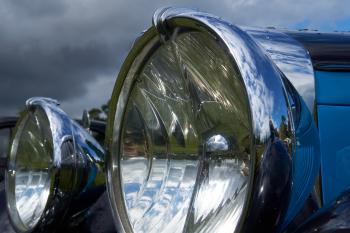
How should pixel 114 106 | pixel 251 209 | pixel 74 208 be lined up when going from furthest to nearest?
pixel 74 208
pixel 114 106
pixel 251 209

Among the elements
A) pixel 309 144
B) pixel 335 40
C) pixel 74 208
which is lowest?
pixel 74 208

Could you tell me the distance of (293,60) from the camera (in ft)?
4.40

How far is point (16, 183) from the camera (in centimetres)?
198

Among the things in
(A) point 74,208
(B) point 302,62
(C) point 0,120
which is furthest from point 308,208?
(C) point 0,120

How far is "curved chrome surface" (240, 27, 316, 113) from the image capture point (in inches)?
50.1

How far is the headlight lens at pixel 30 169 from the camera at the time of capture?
5.95 ft

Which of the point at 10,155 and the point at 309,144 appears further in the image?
the point at 10,155

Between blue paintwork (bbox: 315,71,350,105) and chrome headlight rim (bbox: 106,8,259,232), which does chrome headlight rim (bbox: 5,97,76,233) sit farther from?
blue paintwork (bbox: 315,71,350,105)

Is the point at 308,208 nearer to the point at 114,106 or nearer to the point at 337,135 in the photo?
the point at 337,135

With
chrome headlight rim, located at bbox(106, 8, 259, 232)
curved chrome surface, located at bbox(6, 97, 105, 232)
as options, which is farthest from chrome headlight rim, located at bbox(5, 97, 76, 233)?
chrome headlight rim, located at bbox(106, 8, 259, 232)

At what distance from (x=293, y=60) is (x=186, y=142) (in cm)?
28

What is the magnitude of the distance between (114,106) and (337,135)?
1.68 feet

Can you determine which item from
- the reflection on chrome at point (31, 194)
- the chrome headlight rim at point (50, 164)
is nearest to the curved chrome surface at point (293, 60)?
the chrome headlight rim at point (50, 164)

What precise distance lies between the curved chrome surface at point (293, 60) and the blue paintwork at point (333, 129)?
9 centimetres
